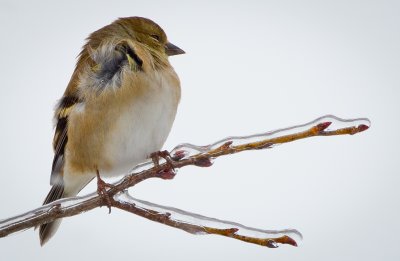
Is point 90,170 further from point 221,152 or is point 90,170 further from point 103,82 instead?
point 221,152

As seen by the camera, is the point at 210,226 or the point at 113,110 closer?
the point at 210,226

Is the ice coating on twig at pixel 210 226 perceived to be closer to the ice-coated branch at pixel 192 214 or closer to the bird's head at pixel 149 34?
the ice-coated branch at pixel 192 214

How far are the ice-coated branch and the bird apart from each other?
881 mm

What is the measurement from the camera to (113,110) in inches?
131

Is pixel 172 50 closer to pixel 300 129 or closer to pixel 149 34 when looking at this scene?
pixel 149 34

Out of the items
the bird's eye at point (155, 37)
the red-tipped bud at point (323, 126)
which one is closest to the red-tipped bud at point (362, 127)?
the red-tipped bud at point (323, 126)

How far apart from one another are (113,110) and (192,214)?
1.43m

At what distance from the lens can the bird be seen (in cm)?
332

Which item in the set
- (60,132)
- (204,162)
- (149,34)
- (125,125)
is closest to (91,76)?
(125,125)

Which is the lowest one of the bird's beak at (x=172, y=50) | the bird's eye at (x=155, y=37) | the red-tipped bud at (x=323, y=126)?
the red-tipped bud at (x=323, y=126)

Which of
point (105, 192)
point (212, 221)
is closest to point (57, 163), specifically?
→ point (105, 192)

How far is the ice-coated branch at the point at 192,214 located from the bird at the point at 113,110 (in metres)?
0.88

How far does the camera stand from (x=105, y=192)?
2.46 meters

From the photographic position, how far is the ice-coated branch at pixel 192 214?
177 centimetres
